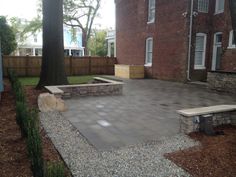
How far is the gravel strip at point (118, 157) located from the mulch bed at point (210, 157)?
16cm

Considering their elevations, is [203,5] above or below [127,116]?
above

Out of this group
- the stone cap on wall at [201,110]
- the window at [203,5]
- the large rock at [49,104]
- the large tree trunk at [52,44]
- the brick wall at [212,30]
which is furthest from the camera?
the window at [203,5]

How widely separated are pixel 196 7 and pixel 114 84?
7.20m

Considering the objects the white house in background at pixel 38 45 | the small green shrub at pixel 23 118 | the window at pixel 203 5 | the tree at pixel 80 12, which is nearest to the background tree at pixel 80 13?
the tree at pixel 80 12

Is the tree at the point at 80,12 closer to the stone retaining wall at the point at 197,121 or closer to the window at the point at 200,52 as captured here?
the window at the point at 200,52

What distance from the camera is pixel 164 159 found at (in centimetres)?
350

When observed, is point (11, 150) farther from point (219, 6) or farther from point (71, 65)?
point (71, 65)

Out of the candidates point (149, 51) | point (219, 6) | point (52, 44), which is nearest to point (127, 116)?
point (52, 44)

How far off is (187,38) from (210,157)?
1027cm

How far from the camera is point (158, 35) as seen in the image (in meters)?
14.9

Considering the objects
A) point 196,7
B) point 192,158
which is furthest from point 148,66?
point 192,158

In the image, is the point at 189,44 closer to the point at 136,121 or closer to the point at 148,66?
the point at 148,66

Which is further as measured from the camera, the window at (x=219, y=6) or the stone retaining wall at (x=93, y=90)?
the window at (x=219, y=6)

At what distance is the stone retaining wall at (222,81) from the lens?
381 inches
